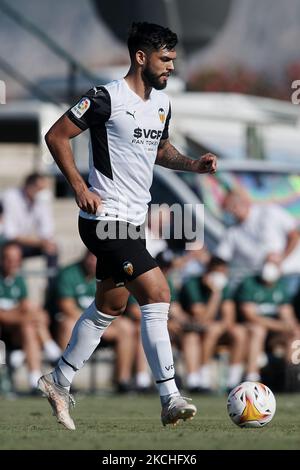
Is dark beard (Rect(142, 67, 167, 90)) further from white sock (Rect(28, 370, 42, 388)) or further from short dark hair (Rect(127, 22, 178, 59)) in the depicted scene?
white sock (Rect(28, 370, 42, 388))

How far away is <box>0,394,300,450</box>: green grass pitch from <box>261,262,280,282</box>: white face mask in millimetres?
3331

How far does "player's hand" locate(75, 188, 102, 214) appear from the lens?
8.19 meters

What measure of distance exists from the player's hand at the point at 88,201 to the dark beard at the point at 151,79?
85 cm

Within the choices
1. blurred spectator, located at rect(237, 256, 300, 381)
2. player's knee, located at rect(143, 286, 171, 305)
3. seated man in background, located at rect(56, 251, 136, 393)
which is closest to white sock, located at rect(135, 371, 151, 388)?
seated man in background, located at rect(56, 251, 136, 393)

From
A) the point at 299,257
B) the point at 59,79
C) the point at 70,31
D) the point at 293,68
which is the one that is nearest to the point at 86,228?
the point at 299,257

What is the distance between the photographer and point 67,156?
8312mm

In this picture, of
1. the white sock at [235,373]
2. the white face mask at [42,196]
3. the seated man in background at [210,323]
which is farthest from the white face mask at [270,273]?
the white face mask at [42,196]

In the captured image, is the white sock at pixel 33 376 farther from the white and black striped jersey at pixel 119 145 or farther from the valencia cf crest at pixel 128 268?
the valencia cf crest at pixel 128 268

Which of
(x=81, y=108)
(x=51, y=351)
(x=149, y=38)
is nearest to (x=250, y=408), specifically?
(x=81, y=108)

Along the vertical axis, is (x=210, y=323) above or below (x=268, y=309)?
below

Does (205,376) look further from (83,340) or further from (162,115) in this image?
(162,115)

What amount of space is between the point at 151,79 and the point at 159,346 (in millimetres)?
1681

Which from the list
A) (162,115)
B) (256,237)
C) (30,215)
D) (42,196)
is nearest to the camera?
(162,115)

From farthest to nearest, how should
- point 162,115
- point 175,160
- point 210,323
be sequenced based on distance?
point 210,323 → point 175,160 → point 162,115
